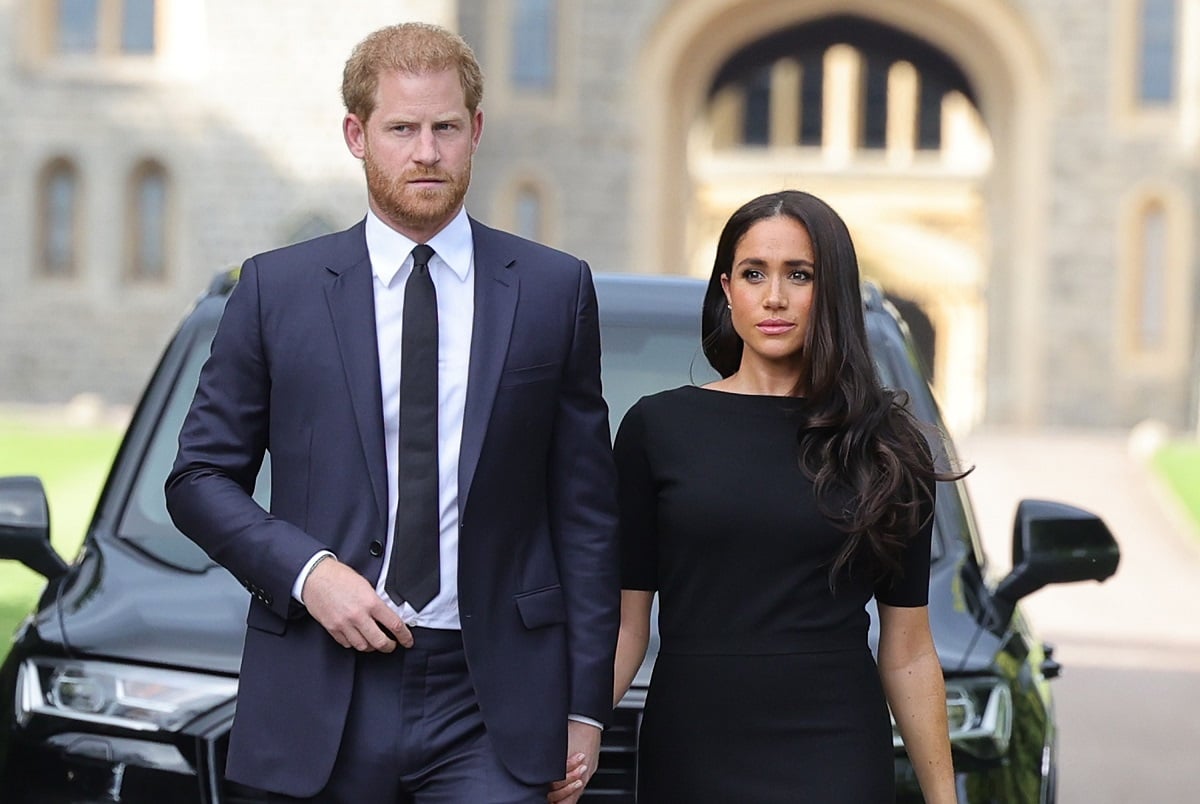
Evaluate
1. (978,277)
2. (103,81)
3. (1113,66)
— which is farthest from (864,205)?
(103,81)

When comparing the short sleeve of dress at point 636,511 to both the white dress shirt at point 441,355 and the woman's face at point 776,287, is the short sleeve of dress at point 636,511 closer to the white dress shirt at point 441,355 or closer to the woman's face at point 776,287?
the woman's face at point 776,287

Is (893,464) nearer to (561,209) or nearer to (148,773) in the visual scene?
(148,773)

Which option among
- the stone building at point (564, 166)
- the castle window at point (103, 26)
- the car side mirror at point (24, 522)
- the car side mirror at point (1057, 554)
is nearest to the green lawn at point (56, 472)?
the stone building at point (564, 166)

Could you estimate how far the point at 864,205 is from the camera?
2224 inches

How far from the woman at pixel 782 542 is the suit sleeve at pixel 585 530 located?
0.15 meters

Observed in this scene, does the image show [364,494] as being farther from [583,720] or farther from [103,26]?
[103,26]

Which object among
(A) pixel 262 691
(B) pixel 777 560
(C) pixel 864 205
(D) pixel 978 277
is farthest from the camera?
(C) pixel 864 205

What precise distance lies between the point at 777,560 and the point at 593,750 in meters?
0.40

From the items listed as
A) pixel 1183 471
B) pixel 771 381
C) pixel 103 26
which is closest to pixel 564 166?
pixel 103 26

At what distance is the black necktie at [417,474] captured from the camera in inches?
106

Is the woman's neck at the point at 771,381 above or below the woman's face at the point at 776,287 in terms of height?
below

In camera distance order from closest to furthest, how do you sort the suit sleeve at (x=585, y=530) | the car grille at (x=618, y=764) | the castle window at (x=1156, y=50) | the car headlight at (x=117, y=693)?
the suit sleeve at (x=585, y=530) → the car grille at (x=618, y=764) → the car headlight at (x=117, y=693) → the castle window at (x=1156, y=50)

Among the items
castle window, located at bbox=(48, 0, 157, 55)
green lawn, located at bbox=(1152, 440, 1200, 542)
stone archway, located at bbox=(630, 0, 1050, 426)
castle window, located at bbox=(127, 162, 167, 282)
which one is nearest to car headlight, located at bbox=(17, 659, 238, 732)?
green lawn, located at bbox=(1152, 440, 1200, 542)

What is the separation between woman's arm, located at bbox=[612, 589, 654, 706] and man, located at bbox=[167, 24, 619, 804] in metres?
0.24
